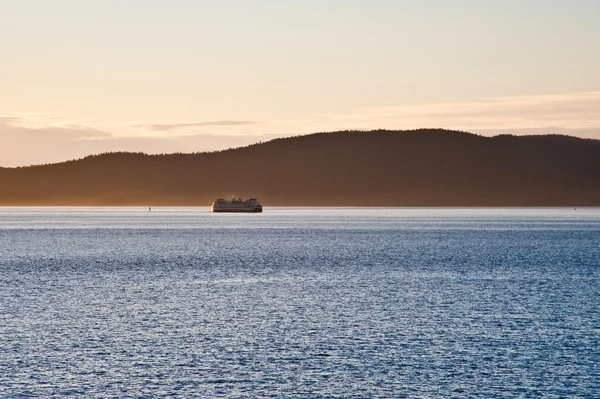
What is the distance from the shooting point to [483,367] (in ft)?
119

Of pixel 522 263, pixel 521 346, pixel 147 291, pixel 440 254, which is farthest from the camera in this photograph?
pixel 440 254

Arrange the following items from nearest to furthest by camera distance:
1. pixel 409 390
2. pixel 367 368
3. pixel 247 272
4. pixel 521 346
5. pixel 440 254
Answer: pixel 409 390 → pixel 367 368 → pixel 521 346 → pixel 247 272 → pixel 440 254

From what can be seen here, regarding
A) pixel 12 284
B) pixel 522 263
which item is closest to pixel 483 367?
A: pixel 12 284

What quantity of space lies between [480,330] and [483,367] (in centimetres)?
935

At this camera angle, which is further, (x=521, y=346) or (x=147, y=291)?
(x=147, y=291)

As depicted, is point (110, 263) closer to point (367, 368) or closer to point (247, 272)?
point (247, 272)

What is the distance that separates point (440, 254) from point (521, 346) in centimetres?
6989

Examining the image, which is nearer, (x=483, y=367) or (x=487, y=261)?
(x=483, y=367)

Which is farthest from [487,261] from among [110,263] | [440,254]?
[110,263]

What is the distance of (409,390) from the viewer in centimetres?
3231

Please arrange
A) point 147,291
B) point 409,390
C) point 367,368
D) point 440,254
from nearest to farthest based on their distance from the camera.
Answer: point 409,390
point 367,368
point 147,291
point 440,254

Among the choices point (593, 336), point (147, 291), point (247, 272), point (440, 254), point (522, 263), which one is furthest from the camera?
point (440, 254)

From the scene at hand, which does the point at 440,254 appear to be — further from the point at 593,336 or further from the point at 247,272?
the point at 593,336

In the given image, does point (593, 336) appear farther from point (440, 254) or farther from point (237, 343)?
point (440, 254)
